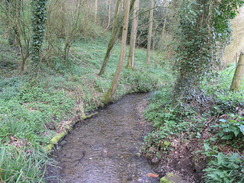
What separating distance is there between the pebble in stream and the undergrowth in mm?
542

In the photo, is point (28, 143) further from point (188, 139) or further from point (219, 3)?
point (219, 3)

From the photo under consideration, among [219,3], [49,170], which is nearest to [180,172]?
[49,170]

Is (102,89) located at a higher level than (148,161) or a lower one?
higher

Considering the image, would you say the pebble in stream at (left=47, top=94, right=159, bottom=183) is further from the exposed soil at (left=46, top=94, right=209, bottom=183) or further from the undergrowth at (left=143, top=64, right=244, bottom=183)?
the undergrowth at (left=143, top=64, right=244, bottom=183)

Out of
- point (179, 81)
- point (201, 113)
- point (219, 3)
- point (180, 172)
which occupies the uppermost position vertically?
point (219, 3)

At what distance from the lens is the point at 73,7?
10359mm

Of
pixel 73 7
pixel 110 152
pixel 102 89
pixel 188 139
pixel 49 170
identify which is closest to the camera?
pixel 49 170

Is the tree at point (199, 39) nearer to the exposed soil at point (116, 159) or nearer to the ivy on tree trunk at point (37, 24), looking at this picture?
the exposed soil at point (116, 159)

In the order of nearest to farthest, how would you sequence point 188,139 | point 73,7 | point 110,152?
point 188,139 → point 110,152 → point 73,7

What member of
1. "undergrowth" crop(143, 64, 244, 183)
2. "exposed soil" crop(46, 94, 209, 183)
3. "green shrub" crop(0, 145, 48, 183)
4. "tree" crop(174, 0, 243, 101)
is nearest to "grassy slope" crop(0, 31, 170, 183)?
"green shrub" crop(0, 145, 48, 183)

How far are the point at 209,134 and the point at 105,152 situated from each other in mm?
2712

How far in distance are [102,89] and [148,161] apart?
5.54m

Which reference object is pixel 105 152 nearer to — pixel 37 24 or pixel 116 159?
pixel 116 159

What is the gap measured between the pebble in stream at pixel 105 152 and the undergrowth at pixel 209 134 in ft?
1.78
